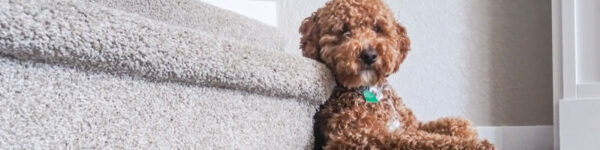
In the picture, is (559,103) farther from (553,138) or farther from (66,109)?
(66,109)

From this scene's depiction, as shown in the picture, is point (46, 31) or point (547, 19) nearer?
point (46, 31)

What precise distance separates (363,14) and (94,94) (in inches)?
19.2

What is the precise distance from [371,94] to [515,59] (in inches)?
Answer: 36.5

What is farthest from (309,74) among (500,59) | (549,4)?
(549,4)

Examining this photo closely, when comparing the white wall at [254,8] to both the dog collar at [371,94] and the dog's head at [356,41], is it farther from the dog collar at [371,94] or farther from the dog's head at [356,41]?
the dog collar at [371,94]

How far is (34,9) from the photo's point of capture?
0.45 meters

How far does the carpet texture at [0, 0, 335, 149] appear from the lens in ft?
1.45

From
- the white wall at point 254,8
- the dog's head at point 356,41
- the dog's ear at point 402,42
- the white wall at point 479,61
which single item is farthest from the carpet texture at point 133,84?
the white wall at point 479,61

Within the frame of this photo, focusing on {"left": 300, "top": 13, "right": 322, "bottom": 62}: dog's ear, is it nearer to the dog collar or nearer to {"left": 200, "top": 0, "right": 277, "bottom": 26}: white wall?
the dog collar

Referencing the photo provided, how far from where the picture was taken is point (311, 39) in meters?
0.92

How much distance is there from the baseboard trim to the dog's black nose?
0.91 meters

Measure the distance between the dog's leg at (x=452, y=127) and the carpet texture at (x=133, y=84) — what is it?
255mm

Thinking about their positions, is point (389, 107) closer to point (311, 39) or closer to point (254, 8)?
point (311, 39)

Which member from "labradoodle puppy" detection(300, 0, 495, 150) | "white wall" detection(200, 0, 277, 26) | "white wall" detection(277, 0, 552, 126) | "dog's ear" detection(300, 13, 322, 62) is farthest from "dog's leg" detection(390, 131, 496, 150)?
"white wall" detection(277, 0, 552, 126)
